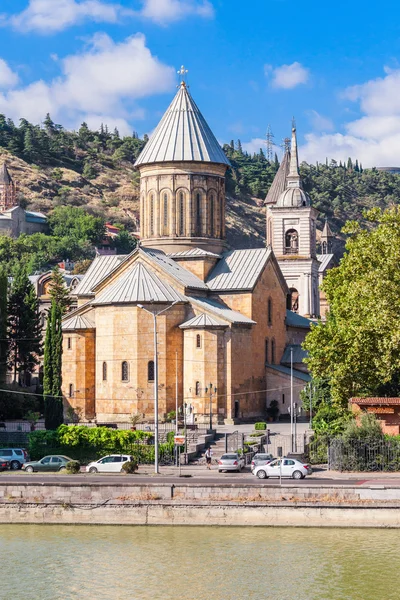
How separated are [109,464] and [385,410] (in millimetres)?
10359

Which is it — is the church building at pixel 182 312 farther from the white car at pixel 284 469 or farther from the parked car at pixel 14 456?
the white car at pixel 284 469

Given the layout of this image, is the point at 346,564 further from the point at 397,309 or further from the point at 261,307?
the point at 261,307

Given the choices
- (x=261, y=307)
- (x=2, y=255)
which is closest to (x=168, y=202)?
(x=261, y=307)

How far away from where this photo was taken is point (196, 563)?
30.4 m

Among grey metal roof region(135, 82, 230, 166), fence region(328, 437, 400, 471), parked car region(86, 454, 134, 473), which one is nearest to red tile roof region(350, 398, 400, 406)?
fence region(328, 437, 400, 471)

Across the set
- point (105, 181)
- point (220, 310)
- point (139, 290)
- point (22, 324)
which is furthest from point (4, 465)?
point (105, 181)

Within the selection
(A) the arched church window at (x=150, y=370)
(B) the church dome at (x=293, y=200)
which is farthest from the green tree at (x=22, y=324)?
(B) the church dome at (x=293, y=200)

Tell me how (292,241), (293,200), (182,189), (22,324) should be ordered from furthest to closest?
(292,241) → (293,200) → (22,324) → (182,189)

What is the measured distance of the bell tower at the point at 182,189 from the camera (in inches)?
2470

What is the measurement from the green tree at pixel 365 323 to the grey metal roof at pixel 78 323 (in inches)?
629

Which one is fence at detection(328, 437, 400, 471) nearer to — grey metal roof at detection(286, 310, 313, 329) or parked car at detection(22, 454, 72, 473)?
parked car at detection(22, 454, 72, 473)

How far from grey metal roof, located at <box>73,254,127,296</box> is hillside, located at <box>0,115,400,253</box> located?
9265 cm

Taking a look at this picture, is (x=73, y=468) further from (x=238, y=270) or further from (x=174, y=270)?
(x=238, y=270)

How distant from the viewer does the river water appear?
27922mm
